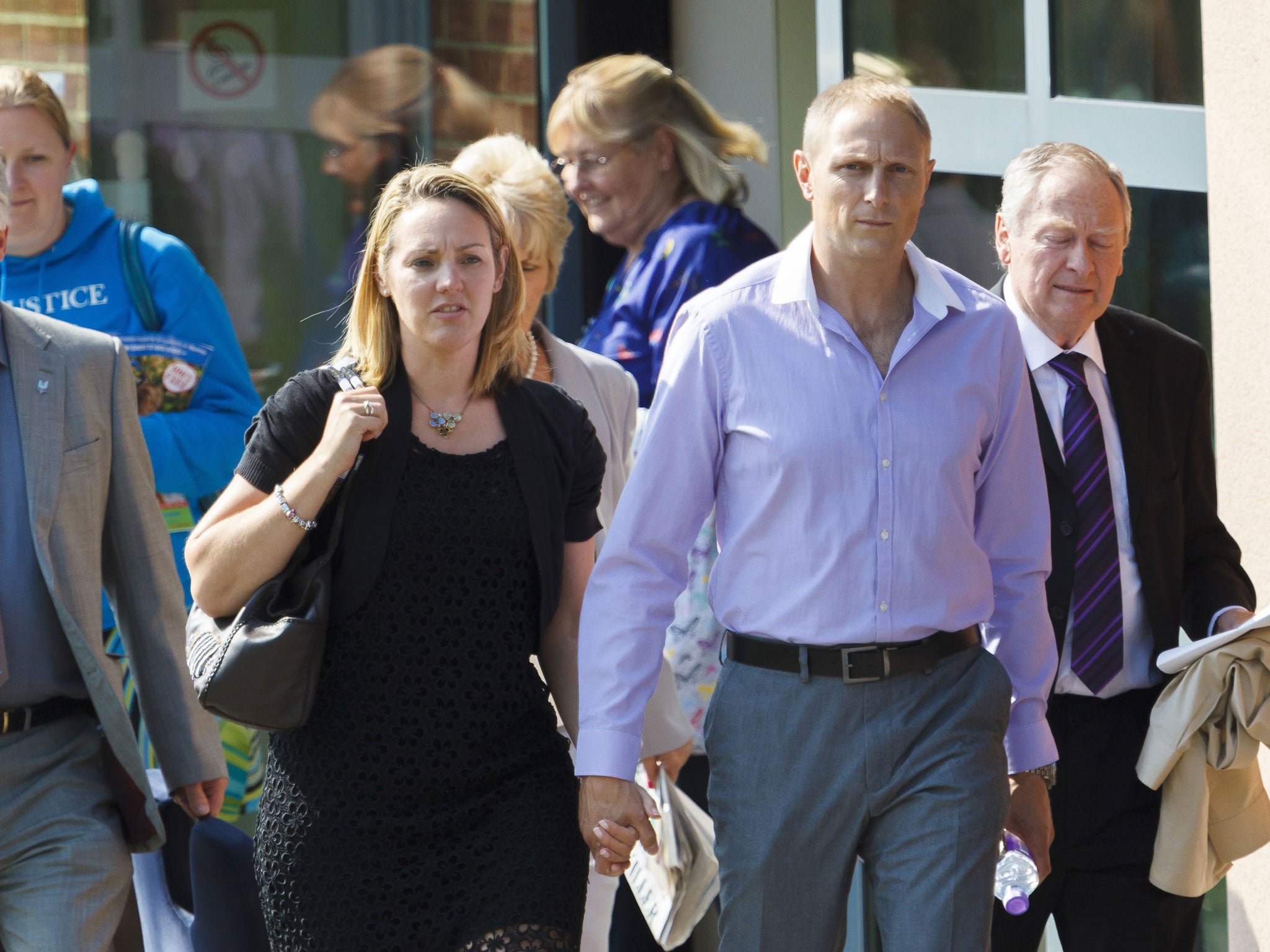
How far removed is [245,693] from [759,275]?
1282 mm

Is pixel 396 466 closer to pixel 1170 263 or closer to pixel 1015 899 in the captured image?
pixel 1015 899

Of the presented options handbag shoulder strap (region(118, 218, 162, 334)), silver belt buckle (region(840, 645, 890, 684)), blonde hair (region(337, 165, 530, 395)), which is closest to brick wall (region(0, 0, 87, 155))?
handbag shoulder strap (region(118, 218, 162, 334))

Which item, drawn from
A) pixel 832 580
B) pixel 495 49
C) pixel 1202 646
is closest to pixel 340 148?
pixel 495 49

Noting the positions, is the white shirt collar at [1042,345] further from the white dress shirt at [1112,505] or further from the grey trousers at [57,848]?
the grey trousers at [57,848]

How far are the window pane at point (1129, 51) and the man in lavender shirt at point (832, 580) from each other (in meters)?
1.75

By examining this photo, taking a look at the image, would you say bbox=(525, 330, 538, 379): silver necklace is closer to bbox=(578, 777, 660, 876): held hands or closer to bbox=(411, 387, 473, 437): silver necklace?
bbox=(411, 387, 473, 437): silver necklace

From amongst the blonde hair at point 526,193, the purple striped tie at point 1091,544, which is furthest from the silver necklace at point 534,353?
the purple striped tie at point 1091,544

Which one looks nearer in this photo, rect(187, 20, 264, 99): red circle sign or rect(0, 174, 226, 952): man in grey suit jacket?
rect(0, 174, 226, 952): man in grey suit jacket

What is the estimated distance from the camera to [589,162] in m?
5.55

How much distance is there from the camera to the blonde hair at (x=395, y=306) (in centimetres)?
358

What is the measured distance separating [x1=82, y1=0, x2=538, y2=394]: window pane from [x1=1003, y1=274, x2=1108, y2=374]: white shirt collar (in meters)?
3.45

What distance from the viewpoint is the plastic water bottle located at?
362 centimetres

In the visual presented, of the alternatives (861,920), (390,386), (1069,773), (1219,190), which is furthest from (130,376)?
(861,920)

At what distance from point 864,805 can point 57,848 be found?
5.17ft
